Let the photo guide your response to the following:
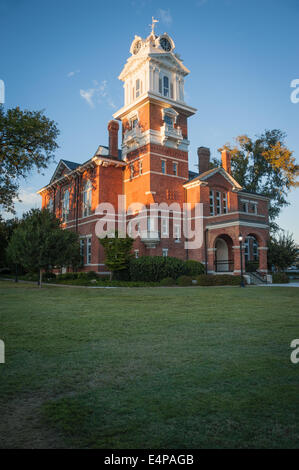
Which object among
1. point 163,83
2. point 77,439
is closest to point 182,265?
point 163,83

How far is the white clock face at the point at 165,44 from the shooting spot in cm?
3179

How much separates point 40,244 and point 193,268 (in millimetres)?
12877

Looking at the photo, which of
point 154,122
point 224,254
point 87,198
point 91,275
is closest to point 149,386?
point 91,275

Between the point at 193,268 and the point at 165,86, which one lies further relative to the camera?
the point at 165,86

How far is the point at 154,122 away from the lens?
29.6m

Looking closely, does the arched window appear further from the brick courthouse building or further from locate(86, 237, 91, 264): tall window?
locate(86, 237, 91, 264): tall window

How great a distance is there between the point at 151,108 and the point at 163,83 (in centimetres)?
400

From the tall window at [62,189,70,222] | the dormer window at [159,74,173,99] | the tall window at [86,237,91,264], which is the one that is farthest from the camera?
the tall window at [62,189,70,222]

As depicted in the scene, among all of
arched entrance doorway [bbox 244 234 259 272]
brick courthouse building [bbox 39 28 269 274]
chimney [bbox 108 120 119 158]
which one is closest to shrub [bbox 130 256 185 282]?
brick courthouse building [bbox 39 28 269 274]

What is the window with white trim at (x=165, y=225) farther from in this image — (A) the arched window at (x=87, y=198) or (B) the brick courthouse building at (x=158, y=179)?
(A) the arched window at (x=87, y=198)

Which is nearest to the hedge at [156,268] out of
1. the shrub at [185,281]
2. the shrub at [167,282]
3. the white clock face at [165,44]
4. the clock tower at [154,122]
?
the shrub at [167,282]

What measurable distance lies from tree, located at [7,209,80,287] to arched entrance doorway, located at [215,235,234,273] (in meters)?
16.1

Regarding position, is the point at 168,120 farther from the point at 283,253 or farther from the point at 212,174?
the point at 283,253

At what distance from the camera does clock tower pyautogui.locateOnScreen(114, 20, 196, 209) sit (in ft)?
95.6
